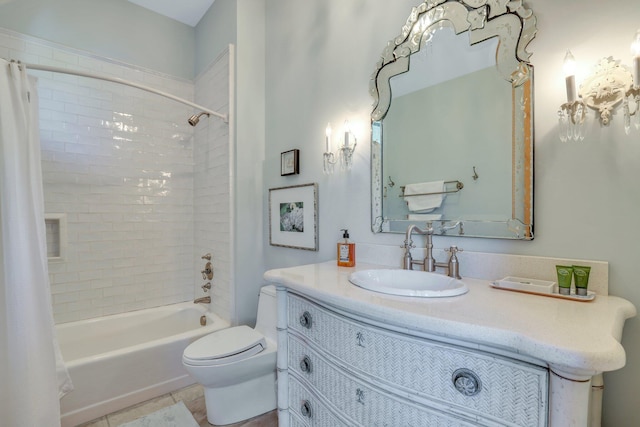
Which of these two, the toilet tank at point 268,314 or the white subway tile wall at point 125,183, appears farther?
the white subway tile wall at point 125,183

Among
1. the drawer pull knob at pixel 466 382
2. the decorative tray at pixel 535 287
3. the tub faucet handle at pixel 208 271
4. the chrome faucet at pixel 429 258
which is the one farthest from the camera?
the tub faucet handle at pixel 208 271

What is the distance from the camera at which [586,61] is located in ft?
3.15

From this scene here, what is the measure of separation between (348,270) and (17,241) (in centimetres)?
153

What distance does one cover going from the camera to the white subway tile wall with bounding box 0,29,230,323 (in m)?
2.27

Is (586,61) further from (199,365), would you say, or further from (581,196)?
(199,365)

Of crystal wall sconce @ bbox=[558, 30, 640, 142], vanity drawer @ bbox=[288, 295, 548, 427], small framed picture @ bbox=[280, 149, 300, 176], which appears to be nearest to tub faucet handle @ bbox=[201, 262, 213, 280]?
small framed picture @ bbox=[280, 149, 300, 176]

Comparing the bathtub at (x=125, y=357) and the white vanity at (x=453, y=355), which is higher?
the white vanity at (x=453, y=355)

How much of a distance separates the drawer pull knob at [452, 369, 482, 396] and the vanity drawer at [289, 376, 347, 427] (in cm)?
49

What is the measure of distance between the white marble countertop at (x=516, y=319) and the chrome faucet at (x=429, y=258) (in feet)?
0.41

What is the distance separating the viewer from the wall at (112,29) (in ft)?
7.17

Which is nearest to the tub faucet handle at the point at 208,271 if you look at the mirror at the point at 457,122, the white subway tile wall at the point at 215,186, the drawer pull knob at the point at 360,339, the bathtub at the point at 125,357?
the white subway tile wall at the point at 215,186

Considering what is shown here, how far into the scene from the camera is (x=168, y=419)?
1.78 meters

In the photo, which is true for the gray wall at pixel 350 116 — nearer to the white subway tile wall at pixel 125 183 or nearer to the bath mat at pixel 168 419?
the white subway tile wall at pixel 125 183

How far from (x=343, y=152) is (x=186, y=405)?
6.38 ft
